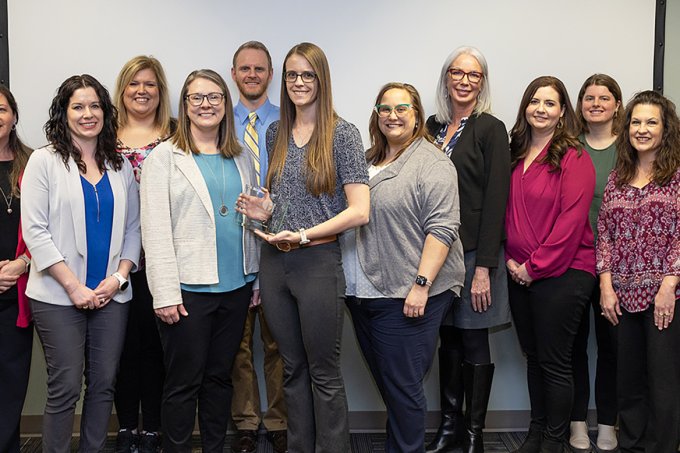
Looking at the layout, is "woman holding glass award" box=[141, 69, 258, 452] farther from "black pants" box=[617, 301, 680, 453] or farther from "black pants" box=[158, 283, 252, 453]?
"black pants" box=[617, 301, 680, 453]

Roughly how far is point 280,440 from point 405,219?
1.26 meters

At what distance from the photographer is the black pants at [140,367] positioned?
2.79 m

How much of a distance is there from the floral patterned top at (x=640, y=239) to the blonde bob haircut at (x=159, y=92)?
189 cm

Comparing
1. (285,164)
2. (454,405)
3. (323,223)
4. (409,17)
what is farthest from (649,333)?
(409,17)

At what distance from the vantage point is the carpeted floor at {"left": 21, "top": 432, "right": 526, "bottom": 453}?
10.0 feet

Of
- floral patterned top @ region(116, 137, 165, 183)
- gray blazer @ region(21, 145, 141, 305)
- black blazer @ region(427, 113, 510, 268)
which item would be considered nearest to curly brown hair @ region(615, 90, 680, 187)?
black blazer @ region(427, 113, 510, 268)

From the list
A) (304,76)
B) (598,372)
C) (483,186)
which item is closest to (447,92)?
(483,186)

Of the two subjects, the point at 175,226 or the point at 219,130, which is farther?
the point at 219,130

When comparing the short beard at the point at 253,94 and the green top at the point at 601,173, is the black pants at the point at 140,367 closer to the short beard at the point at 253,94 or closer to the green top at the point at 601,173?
the short beard at the point at 253,94

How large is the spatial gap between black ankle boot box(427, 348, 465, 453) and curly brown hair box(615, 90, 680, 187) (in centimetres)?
103

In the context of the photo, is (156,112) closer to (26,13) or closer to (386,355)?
(26,13)

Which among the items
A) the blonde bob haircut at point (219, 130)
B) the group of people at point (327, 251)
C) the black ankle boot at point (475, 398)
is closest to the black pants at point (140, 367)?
the group of people at point (327, 251)

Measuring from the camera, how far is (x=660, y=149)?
257cm

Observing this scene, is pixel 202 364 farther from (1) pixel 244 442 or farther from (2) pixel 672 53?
(2) pixel 672 53
